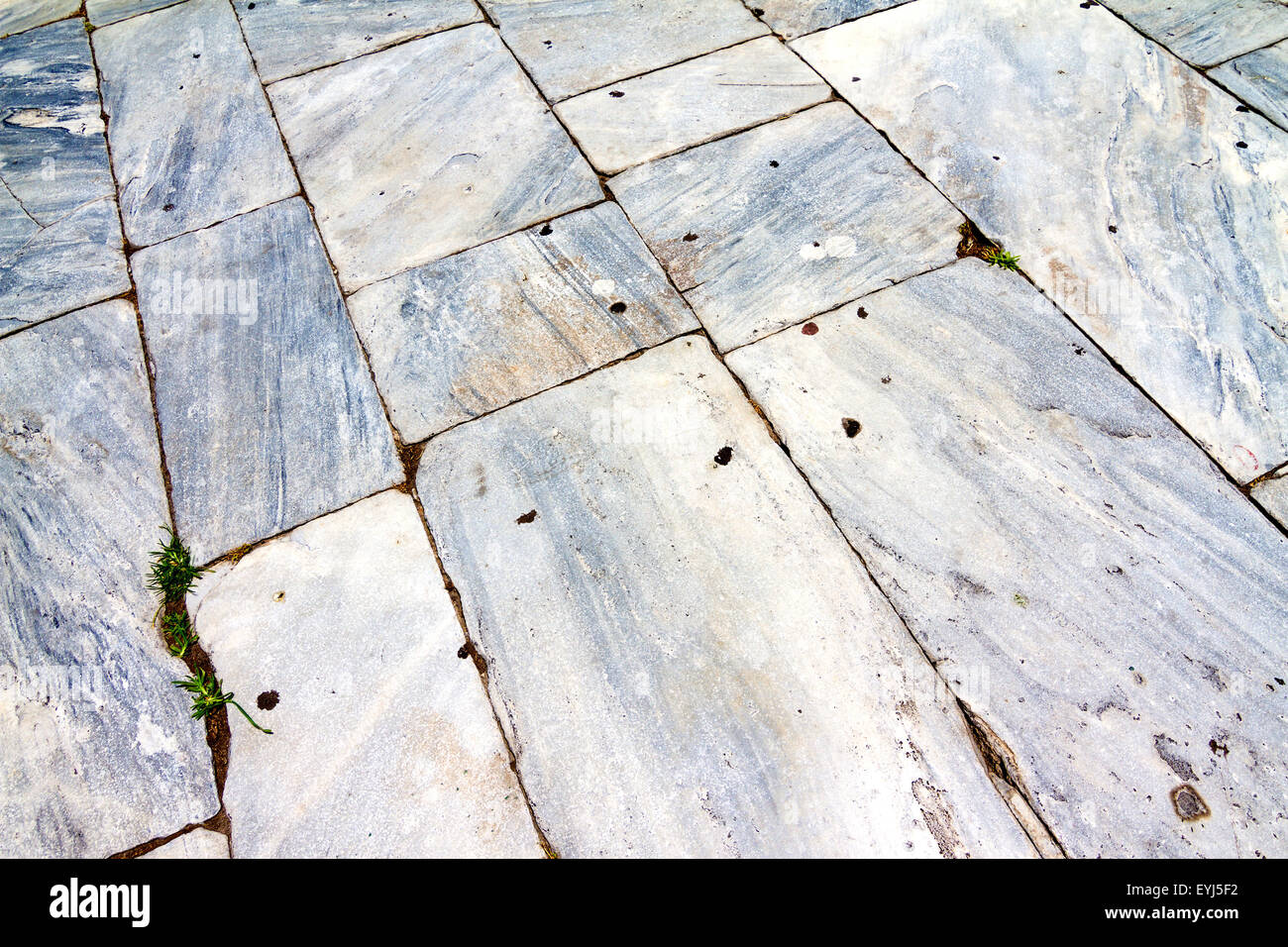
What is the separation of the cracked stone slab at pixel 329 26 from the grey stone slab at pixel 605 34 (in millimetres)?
245

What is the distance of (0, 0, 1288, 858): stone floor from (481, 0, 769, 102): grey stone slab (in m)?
0.04

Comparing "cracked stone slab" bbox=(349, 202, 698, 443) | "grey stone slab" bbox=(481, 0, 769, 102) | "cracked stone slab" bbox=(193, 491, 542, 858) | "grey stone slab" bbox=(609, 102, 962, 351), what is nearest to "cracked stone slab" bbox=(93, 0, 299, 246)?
"cracked stone slab" bbox=(349, 202, 698, 443)

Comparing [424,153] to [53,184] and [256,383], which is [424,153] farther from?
[53,184]

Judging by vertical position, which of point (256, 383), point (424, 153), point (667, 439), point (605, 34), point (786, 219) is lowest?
point (667, 439)

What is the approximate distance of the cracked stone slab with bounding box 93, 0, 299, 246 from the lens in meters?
2.86

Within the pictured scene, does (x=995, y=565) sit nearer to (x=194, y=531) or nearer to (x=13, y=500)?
(x=194, y=531)

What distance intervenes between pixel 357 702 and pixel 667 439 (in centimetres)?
101

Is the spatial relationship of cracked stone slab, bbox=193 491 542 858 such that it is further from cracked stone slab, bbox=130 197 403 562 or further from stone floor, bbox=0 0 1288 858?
cracked stone slab, bbox=130 197 403 562

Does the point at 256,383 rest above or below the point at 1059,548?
above

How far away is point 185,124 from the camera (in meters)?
3.13

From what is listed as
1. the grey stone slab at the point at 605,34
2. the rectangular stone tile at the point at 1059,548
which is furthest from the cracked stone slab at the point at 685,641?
the grey stone slab at the point at 605,34

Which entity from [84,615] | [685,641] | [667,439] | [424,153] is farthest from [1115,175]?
[84,615]

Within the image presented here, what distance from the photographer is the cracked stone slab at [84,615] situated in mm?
1726
